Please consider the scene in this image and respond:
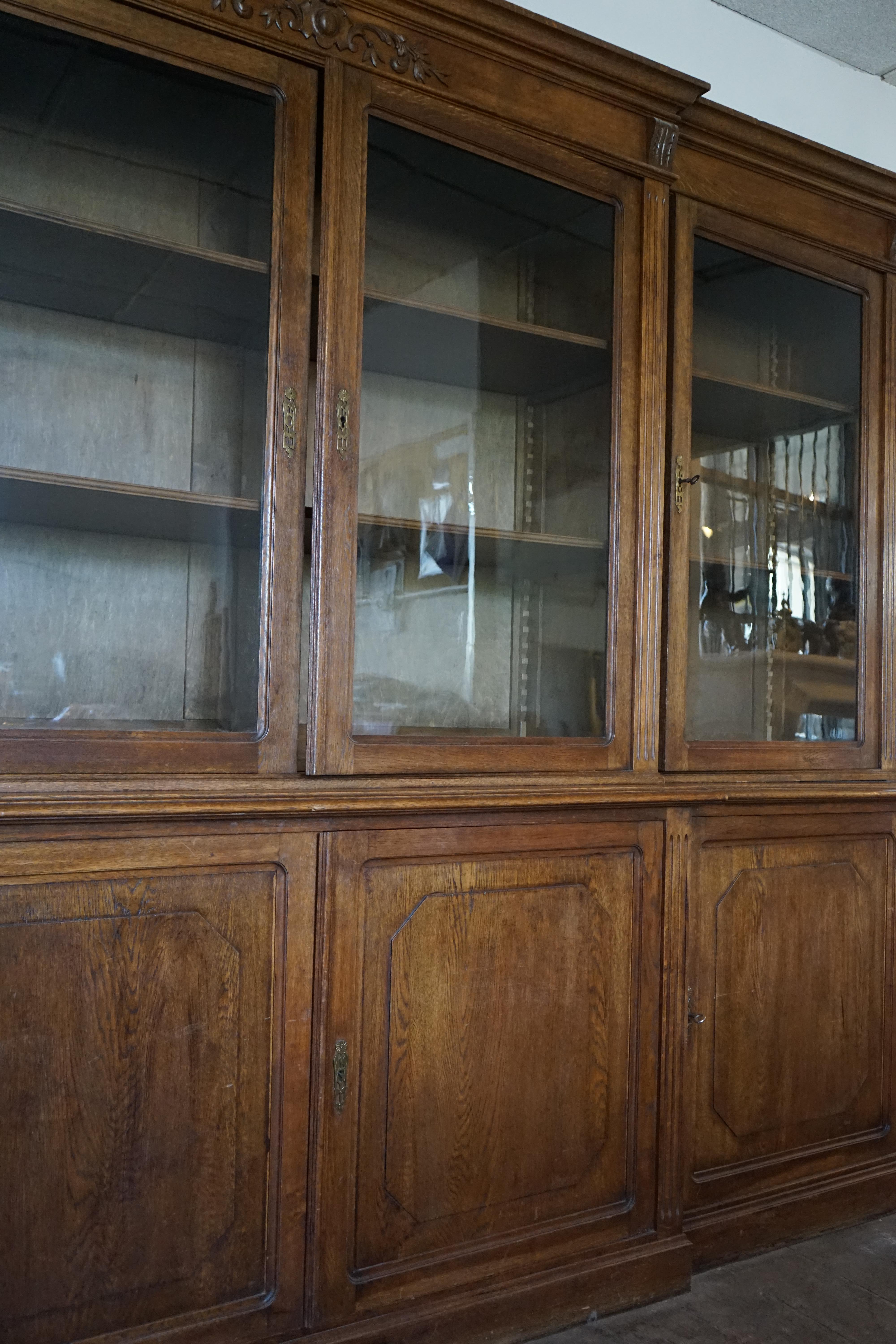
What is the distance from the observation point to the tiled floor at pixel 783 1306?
1752 mm

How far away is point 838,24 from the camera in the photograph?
2492 mm

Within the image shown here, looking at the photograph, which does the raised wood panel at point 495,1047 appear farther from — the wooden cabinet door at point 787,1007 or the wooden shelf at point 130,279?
the wooden shelf at point 130,279

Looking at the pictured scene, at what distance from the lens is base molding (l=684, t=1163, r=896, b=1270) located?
1.97 meters

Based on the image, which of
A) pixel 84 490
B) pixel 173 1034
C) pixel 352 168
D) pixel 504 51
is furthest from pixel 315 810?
pixel 504 51

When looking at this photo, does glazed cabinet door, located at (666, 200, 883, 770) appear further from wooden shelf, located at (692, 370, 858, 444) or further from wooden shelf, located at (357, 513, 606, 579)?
wooden shelf, located at (357, 513, 606, 579)

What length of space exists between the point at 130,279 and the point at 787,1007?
1.74 m

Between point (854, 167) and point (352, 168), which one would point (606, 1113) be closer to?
point (352, 168)

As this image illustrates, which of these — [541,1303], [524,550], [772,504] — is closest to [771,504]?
[772,504]

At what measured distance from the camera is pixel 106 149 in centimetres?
145

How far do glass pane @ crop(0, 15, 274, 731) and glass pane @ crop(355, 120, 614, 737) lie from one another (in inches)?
7.3

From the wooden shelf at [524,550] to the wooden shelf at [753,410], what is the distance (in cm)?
35

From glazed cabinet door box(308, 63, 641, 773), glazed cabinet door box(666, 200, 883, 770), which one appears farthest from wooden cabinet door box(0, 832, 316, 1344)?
glazed cabinet door box(666, 200, 883, 770)

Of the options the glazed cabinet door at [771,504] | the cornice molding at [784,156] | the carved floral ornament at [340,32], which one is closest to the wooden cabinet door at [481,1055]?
the glazed cabinet door at [771,504]

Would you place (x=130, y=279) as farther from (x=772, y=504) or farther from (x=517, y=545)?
(x=772, y=504)
